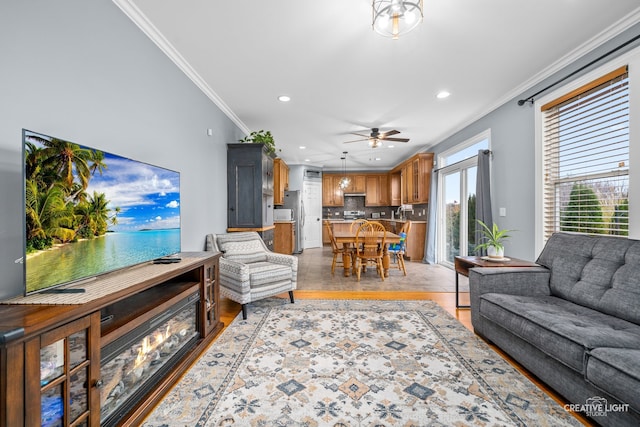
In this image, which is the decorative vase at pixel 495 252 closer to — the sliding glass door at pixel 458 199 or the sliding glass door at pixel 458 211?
the sliding glass door at pixel 458 199

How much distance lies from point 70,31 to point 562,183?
4.14m

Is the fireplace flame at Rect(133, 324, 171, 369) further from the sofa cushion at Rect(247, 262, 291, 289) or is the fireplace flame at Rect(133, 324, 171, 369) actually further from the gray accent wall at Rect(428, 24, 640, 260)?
the gray accent wall at Rect(428, 24, 640, 260)

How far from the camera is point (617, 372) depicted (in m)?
1.21

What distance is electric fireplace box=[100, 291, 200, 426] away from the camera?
4.28 ft

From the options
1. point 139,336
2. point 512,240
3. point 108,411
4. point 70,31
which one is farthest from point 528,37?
point 108,411

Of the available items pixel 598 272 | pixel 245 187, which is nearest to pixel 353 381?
pixel 598 272

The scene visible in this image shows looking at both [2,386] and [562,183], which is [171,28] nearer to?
[2,386]

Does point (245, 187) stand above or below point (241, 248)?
above

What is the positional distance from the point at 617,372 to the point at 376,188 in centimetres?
764

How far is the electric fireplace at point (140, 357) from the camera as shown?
131cm

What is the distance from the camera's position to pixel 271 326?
2619 millimetres

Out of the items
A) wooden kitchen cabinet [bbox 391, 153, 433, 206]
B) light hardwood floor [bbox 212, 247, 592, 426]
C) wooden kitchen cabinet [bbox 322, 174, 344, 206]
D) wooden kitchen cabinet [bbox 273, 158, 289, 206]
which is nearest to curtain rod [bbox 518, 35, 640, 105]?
light hardwood floor [bbox 212, 247, 592, 426]

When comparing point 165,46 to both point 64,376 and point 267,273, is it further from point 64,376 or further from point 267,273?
point 64,376

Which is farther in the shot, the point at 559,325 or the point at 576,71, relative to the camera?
the point at 576,71
